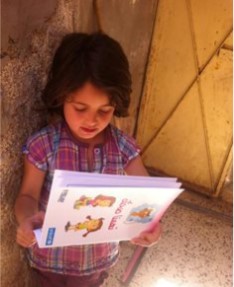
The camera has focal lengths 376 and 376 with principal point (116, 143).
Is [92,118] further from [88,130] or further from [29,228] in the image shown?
[29,228]

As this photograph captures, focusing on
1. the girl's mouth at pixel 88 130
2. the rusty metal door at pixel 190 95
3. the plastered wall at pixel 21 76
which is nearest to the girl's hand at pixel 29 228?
the plastered wall at pixel 21 76

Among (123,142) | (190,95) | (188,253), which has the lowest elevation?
(188,253)

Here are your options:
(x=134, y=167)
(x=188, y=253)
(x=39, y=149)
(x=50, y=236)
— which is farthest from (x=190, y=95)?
(x=50, y=236)

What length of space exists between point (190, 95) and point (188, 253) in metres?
1.10

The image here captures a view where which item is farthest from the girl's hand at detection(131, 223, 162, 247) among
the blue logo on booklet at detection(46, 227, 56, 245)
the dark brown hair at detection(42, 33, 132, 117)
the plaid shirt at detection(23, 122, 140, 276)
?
the dark brown hair at detection(42, 33, 132, 117)

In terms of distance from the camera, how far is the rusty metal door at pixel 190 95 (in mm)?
2486

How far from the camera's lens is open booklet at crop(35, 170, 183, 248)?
2.83 feet

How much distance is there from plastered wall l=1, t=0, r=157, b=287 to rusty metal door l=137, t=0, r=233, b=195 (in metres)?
1.20

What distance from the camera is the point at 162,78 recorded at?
9.04ft

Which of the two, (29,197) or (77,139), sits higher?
(77,139)

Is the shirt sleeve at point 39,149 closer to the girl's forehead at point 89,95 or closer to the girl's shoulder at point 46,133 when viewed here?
the girl's shoulder at point 46,133

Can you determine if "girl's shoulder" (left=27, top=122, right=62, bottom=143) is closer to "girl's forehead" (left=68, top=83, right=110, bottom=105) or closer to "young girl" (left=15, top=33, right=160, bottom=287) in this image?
"young girl" (left=15, top=33, right=160, bottom=287)

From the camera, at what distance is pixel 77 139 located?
1.17 meters

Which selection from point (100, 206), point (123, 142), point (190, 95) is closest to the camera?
point (100, 206)
